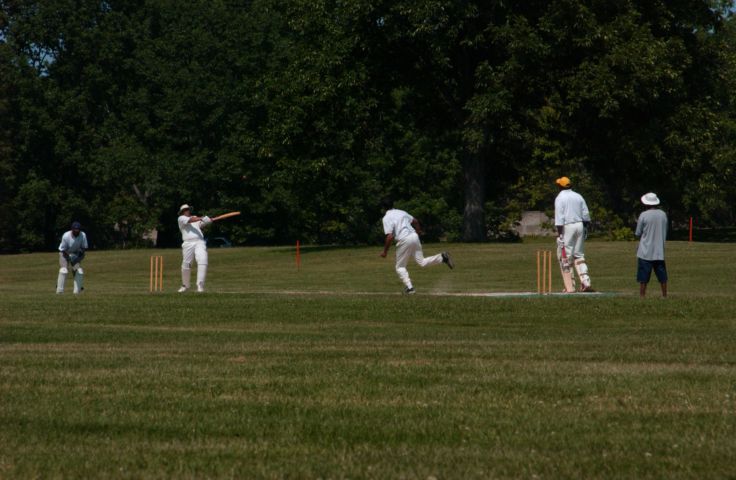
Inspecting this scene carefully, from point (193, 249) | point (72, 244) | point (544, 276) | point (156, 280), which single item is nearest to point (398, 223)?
point (544, 276)

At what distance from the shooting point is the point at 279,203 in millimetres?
77375

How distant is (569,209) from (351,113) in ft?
87.5

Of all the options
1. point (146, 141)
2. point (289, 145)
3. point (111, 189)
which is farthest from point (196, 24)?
point (289, 145)

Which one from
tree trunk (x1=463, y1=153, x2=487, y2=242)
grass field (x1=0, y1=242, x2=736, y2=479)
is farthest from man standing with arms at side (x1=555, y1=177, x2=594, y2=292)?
tree trunk (x1=463, y1=153, x2=487, y2=242)

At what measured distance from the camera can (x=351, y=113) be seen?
50375mm

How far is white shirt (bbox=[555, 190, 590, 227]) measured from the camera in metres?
24.3

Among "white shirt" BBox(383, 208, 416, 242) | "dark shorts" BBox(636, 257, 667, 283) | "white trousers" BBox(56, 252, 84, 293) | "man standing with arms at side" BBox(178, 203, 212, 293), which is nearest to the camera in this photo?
"dark shorts" BBox(636, 257, 667, 283)

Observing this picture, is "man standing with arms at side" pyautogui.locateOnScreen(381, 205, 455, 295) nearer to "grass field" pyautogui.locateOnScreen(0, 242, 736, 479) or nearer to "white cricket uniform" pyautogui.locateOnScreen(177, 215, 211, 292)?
"grass field" pyautogui.locateOnScreen(0, 242, 736, 479)

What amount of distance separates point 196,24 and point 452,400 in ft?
218

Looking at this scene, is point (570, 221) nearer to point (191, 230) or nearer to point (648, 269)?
point (648, 269)

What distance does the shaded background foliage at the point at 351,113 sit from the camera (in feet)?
154

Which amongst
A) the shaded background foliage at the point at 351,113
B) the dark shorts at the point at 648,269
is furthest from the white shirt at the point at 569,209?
the shaded background foliage at the point at 351,113

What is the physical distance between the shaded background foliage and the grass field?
25245mm

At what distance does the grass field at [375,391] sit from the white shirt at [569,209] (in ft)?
7.17
